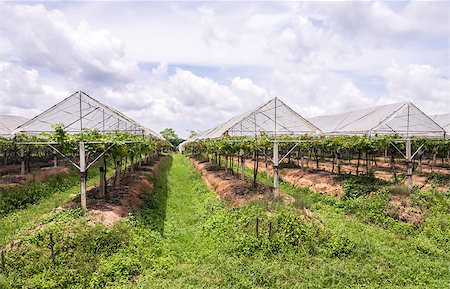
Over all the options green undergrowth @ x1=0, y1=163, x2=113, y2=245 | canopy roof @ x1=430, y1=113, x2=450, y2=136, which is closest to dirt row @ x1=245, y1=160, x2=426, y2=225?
green undergrowth @ x1=0, y1=163, x2=113, y2=245

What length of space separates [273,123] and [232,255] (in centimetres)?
1207

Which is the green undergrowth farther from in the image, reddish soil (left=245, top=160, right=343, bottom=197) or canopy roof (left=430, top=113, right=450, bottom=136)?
canopy roof (left=430, top=113, right=450, bottom=136)

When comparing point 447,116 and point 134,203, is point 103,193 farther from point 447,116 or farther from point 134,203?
point 447,116

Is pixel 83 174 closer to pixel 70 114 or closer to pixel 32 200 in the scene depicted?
pixel 70 114

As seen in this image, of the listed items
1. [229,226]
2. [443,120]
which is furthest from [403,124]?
[443,120]

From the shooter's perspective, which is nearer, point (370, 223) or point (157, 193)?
point (370, 223)

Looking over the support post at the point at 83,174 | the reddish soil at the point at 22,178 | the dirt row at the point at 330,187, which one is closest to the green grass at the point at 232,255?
the support post at the point at 83,174

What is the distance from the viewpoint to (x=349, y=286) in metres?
9.58

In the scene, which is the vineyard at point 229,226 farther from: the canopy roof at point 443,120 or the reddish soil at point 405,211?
the canopy roof at point 443,120

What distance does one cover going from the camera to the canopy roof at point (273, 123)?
20.4 m

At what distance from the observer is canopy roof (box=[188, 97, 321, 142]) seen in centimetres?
2041

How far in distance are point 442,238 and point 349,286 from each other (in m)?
5.93

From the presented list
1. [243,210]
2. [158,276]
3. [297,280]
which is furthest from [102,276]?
[243,210]

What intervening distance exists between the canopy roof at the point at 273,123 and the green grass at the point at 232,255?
7155 mm
